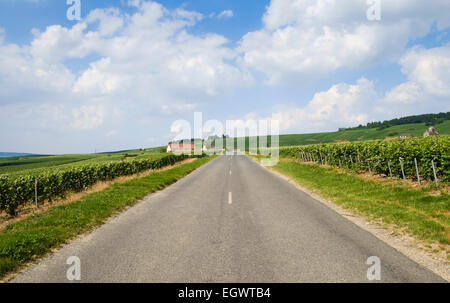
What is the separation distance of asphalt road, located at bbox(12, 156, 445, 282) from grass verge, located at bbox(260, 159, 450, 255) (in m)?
1.28

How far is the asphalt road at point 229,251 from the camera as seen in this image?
4.60 meters

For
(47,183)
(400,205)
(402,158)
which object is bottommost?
(400,205)

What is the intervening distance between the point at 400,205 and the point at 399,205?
4 cm

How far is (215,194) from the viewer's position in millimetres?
13586

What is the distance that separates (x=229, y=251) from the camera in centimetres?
571

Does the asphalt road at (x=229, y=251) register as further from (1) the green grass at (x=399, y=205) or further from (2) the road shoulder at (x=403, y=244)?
(1) the green grass at (x=399, y=205)

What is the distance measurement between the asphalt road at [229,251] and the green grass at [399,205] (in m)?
1.32

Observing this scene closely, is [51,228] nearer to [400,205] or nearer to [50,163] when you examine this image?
[400,205]

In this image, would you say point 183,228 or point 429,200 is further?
point 429,200

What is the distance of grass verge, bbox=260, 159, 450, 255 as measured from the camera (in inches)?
274

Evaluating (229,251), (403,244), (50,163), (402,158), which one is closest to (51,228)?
(229,251)
